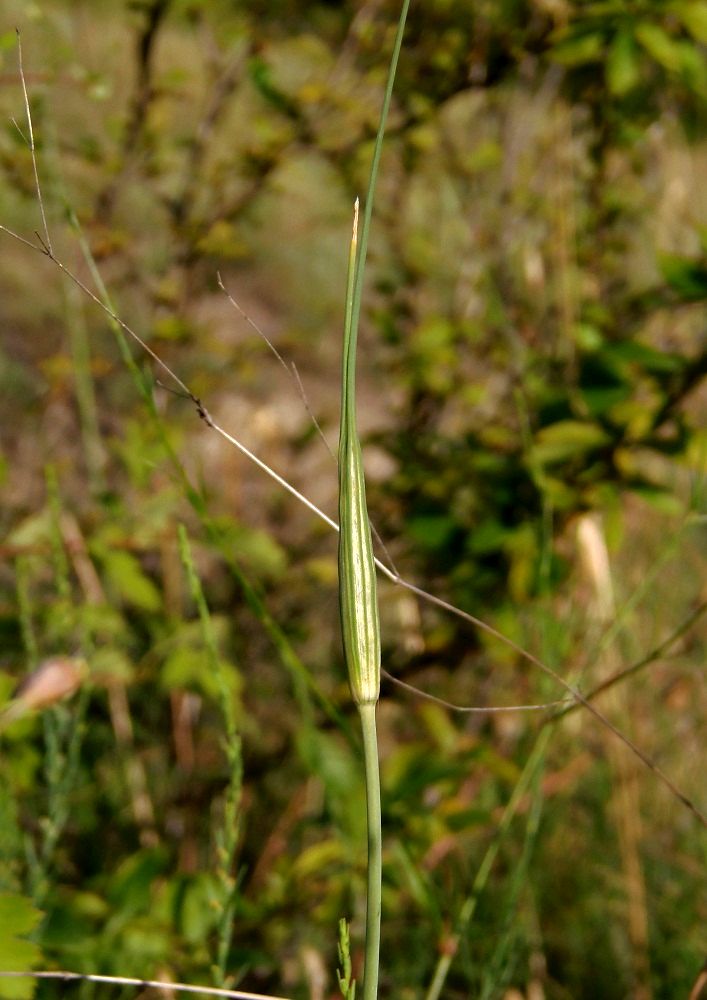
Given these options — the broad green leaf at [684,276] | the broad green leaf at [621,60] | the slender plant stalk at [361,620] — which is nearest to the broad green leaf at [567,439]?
the broad green leaf at [684,276]

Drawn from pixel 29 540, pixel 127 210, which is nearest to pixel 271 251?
pixel 127 210

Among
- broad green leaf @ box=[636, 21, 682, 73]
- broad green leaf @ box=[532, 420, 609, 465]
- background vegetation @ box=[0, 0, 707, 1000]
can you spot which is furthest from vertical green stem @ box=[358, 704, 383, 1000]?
broad green leaf @ box=[636, 21, 682, 73]

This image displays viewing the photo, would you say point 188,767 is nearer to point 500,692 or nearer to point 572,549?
point 500,692

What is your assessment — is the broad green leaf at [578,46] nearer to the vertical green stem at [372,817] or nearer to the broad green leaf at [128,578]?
the broad green leaf at [128,578]

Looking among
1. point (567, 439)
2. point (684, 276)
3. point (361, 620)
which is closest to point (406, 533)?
point (567, 439)

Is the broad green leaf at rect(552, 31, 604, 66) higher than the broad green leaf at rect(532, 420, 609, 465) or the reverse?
higher

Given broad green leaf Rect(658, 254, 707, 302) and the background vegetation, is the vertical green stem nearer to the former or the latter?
the background vegetation

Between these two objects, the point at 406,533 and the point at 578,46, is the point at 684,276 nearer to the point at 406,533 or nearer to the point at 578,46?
the point at 578,46

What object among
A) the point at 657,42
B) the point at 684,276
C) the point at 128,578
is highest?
the point at 657,42
